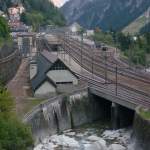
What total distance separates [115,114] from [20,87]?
54.5ft

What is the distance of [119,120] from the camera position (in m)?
67.8

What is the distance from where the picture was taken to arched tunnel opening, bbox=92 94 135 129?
2662 inches

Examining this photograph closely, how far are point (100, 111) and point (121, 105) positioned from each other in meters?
8.13

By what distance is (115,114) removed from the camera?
67250 mm

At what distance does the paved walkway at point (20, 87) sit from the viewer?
2634 inches

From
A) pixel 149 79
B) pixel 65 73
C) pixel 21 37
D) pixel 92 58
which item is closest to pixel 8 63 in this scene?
pixel 65 73

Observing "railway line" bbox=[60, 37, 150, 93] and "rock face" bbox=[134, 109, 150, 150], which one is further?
"railway line" bbox=[60, 37, 150, 93]

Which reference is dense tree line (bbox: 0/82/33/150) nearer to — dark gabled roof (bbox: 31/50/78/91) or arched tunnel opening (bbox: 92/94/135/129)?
arched tunnel opening (bbox: 92/94/135/129)

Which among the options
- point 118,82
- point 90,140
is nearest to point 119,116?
point 90,140

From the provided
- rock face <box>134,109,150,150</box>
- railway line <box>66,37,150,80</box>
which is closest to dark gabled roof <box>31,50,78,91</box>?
railway line <box>66,37,150,80</box>

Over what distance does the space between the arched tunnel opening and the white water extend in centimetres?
161

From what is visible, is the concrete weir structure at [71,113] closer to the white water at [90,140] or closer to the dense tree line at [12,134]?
the white water at [90,140]

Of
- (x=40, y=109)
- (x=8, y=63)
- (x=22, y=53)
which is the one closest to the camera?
(x=40, y=109)

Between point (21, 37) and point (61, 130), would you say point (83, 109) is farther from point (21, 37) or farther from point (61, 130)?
point (21, 37)
